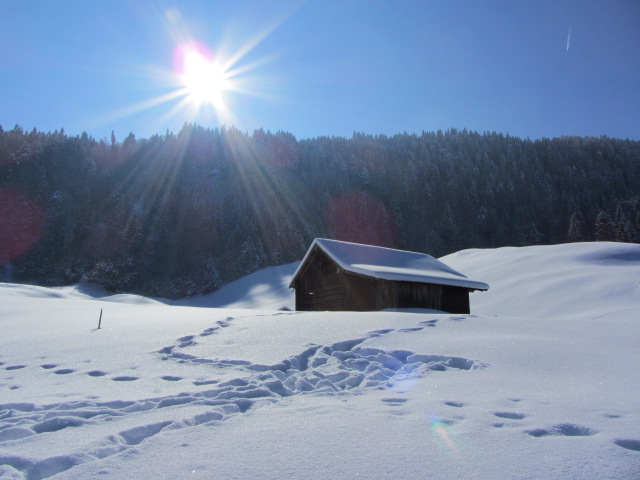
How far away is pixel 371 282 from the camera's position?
54.7 ft

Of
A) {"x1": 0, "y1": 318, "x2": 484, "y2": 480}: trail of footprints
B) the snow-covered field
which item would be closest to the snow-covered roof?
the snow-covered field

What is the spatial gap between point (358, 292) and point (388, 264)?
7.72 feet

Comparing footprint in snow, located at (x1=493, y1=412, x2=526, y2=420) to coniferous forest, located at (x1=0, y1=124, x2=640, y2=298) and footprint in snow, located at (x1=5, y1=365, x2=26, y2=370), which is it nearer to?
footprint in snow, located at (x1=5, y1=365, x2=26, y2=370)

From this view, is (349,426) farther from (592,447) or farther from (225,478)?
(592,447)

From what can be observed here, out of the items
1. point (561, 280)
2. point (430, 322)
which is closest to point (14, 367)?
point (430, 322)

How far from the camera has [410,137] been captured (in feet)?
366

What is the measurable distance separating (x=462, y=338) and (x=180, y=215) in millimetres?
76871

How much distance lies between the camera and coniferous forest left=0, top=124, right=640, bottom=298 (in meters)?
68.1

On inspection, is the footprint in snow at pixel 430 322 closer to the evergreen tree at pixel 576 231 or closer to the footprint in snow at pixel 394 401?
the footprint in snow at pixel 394 401

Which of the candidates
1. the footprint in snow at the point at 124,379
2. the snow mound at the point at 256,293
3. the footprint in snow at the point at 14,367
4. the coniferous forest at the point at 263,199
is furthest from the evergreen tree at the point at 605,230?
the footprint in snow at the point at 14,367

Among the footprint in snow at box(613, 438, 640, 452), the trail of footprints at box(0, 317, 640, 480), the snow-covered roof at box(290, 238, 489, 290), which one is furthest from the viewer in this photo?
the snow-covered roof at box(290, 238, 489, 290)

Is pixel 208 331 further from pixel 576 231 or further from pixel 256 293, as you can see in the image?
pixel 576 231

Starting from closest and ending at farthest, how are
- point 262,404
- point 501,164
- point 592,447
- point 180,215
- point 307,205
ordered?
point 592,447
point 262,404
point 180,215
point 307,205
point 501,164

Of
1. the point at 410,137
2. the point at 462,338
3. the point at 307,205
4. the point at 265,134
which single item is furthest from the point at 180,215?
the point at 462,338
